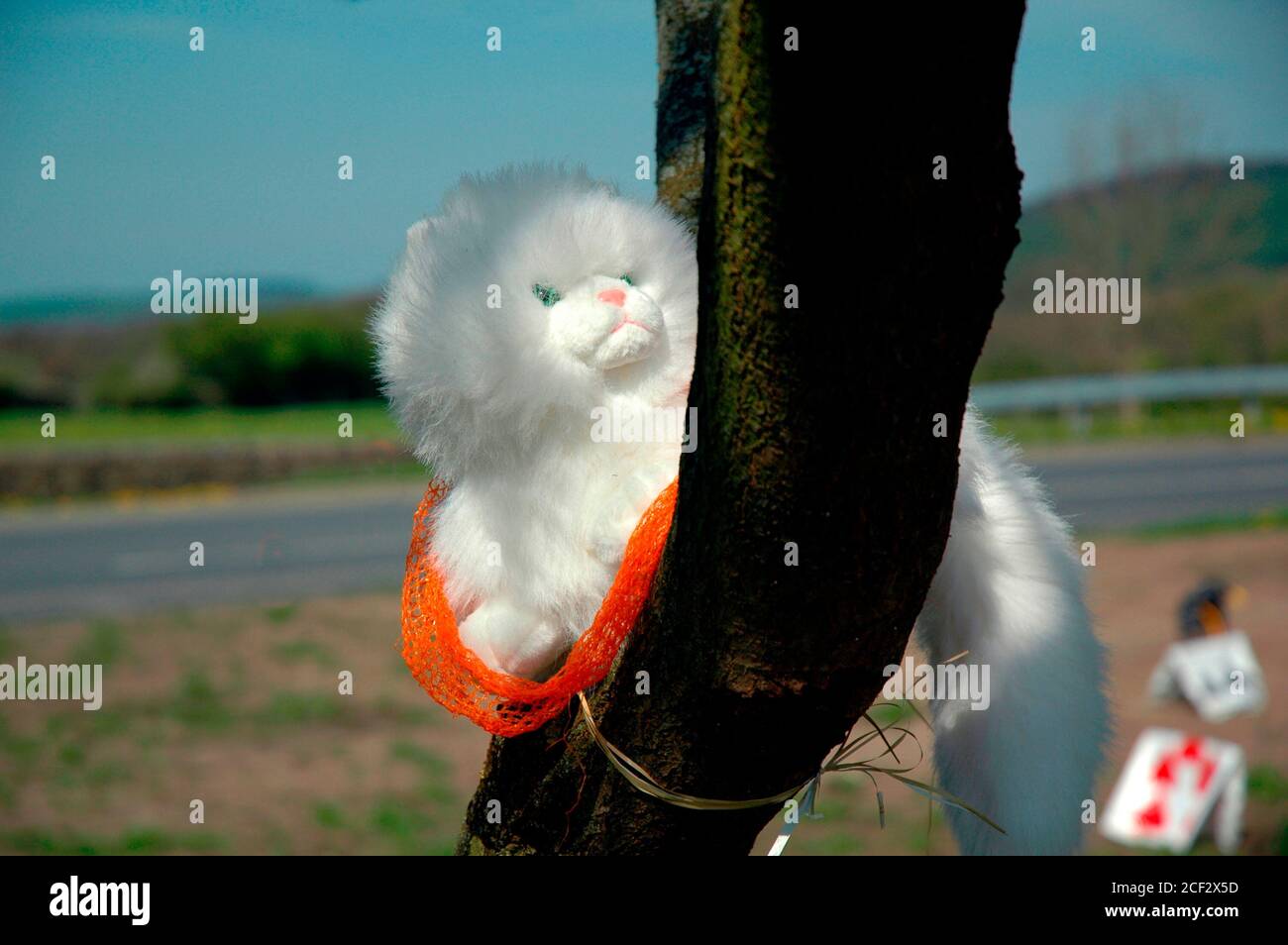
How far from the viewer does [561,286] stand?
182 centimetres

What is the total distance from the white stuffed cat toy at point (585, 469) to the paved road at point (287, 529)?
860 cm

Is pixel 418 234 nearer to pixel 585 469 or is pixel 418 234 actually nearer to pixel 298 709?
pixel 585 469

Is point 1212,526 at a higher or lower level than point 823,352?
lower

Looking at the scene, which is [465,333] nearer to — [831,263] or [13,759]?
[831,263]

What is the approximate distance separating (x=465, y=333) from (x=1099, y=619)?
1238 mm

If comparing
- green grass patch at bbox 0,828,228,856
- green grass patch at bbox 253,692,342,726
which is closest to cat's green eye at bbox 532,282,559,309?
green grass patch at bbox 0,828,228,856

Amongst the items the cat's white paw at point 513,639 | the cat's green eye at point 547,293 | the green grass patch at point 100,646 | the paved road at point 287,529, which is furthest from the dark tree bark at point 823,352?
the paved road at point 287,529

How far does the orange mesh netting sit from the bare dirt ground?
2.92 meters

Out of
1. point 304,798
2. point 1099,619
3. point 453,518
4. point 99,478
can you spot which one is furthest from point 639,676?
point 99,478

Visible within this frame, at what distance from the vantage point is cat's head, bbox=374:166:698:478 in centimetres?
176

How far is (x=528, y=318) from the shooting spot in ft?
5.86

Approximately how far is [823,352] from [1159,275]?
82.1 feet

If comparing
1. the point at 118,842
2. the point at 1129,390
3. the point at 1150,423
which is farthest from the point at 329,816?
the point at 1150,423

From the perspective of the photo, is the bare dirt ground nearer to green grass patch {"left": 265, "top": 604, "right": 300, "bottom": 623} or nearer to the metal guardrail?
green grass patch {"left": 265, "top": 604, "right": 300, "bottom": 623}
